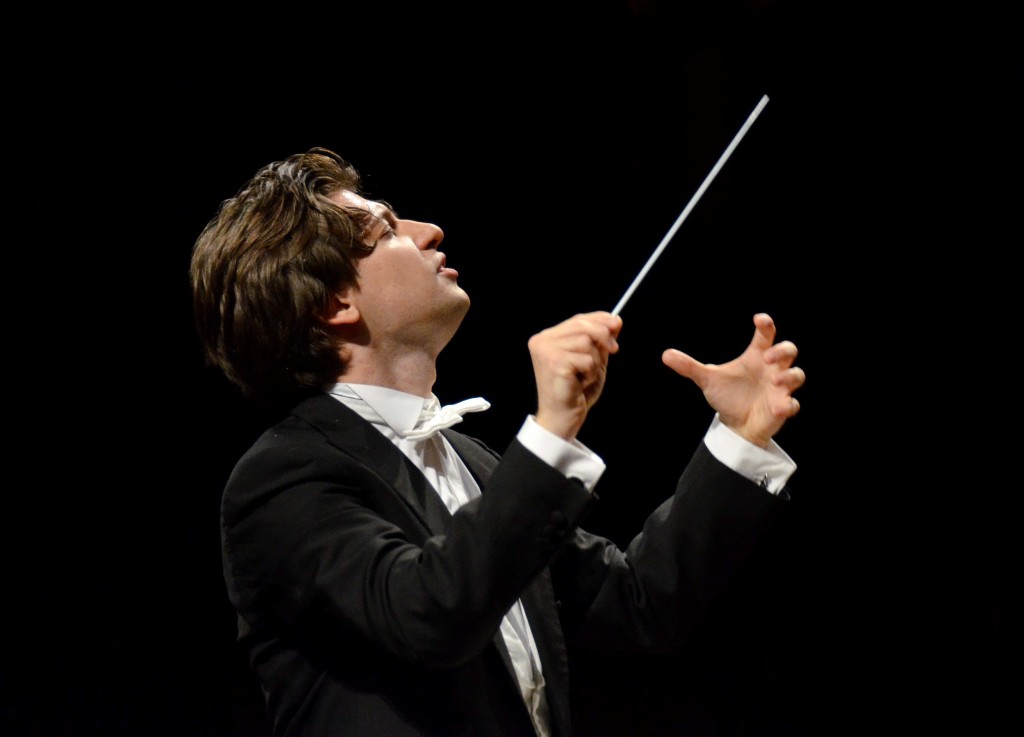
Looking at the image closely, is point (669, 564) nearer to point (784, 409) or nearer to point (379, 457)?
point (784, 409)

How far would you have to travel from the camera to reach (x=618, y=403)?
2404 mm

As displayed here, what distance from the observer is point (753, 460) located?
114 centimetres

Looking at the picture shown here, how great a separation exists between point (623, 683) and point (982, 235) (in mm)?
1238

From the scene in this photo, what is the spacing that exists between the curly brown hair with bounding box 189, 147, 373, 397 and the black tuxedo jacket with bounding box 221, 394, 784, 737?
0.10 m

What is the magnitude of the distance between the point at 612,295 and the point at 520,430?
1382 mm

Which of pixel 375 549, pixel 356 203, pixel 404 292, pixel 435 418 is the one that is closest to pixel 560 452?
pixel 375 549

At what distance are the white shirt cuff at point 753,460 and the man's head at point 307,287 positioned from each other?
0.37 meters

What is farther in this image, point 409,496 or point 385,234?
point 385,234

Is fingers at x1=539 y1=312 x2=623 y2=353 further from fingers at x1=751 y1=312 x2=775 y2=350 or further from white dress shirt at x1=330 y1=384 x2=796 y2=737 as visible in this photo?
fingers at x1=751 y1=312 x2=775 y2=350

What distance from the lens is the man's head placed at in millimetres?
1258

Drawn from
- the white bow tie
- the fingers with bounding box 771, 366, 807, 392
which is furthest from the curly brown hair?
the fingers with bounding box 771, 366, 807, 392

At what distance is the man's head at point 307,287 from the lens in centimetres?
126

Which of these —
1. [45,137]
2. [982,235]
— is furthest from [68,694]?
[982,235]

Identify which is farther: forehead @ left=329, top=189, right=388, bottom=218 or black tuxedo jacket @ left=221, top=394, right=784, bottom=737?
forehead @ left=329, top=189, right=388, bottom=218
